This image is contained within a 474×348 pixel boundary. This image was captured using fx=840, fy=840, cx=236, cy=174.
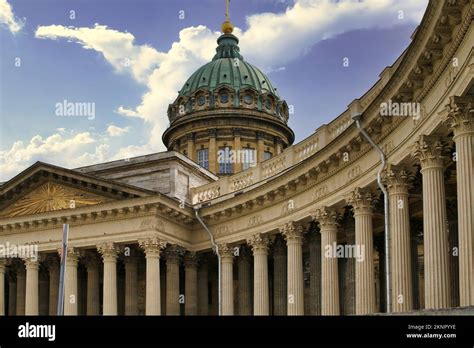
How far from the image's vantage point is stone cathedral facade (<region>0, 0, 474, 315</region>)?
76.9ft

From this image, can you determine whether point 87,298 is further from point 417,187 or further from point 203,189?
point 417,187

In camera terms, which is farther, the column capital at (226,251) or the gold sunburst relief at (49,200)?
the gold sunburst relief at (49,200)

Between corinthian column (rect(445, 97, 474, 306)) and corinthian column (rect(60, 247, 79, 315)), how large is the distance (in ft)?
82.6

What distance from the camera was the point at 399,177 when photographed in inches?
1061

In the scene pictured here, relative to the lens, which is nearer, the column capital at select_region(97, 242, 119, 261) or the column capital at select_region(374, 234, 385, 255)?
the column capital at select_region(374, 234, 385, 255)

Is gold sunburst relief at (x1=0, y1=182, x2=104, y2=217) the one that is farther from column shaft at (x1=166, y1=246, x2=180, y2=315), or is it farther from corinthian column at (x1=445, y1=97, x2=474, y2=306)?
corinthian column at (x1=445, y1=97, x2=474, y2=306)

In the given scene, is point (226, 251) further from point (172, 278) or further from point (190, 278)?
point (190, 278)

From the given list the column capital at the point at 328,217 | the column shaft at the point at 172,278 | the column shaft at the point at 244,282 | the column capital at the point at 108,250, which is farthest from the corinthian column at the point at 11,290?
the column capital at the point at 328,217

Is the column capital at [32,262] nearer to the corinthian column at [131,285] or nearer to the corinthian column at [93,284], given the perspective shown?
the corinthian column at [93,284]

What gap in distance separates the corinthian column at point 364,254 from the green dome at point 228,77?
1579 inches

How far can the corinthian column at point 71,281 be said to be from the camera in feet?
139

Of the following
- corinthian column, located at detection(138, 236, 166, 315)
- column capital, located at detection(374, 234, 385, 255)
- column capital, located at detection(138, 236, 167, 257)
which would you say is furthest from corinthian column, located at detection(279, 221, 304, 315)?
column capital, located at detection(138, 236, 167, 257)

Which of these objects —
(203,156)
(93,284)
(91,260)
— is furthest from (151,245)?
(203,156)

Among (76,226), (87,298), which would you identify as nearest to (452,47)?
(76,226)
